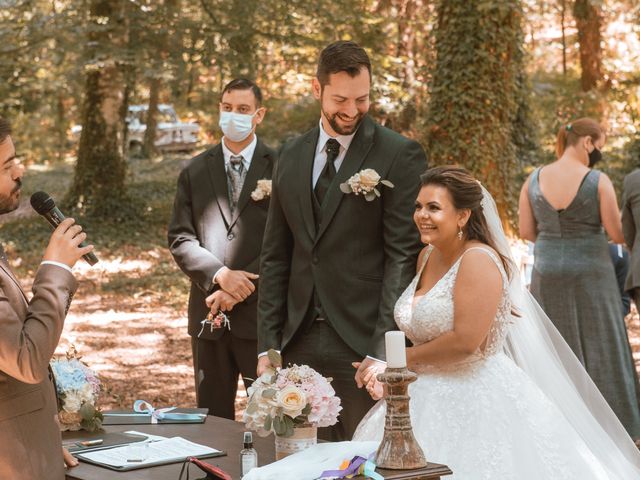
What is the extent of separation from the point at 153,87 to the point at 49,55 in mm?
6271

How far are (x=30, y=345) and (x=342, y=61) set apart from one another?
1.73m

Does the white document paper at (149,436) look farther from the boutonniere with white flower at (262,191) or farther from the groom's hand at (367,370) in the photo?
the boutonniere with white flower at (262,191)

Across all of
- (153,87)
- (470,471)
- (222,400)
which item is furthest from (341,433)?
(153,87)

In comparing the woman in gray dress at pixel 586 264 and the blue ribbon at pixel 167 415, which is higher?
the woman in gray dress at pixel 586 264

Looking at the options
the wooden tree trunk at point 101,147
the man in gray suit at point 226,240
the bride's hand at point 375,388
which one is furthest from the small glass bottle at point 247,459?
the wooden tree trunk at point 101,147

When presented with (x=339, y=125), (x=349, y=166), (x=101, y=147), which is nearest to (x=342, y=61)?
(x=339, y=125)

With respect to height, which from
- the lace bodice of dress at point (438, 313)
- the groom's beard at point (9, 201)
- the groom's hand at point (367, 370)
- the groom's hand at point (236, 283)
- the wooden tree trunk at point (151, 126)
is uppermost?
the wooden tree trunk at point (151, 126)

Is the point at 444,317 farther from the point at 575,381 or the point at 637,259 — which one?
the point at 637,259

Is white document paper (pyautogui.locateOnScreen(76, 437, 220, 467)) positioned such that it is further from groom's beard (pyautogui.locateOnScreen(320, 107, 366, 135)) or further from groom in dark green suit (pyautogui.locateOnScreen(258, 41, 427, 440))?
groom's beard (pyautogui.locateOnScreen(320, 107, 366, 135))

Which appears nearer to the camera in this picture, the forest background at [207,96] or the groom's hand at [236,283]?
the groom's hand at [236,283]

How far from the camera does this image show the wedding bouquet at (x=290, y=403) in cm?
311

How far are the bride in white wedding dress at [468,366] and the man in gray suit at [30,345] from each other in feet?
4.72

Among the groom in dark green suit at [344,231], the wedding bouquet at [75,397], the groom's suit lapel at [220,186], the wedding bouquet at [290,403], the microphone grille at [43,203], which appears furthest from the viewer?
the groom's suit lapel at [220,186]

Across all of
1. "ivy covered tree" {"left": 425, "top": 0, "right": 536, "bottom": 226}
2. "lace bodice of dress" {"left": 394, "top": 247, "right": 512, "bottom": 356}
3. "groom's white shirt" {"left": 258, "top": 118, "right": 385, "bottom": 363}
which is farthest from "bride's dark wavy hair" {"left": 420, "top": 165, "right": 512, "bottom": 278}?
"ivy covered tree" {"left": 425, "top": 0, "right": 536, "bottom": 226}
